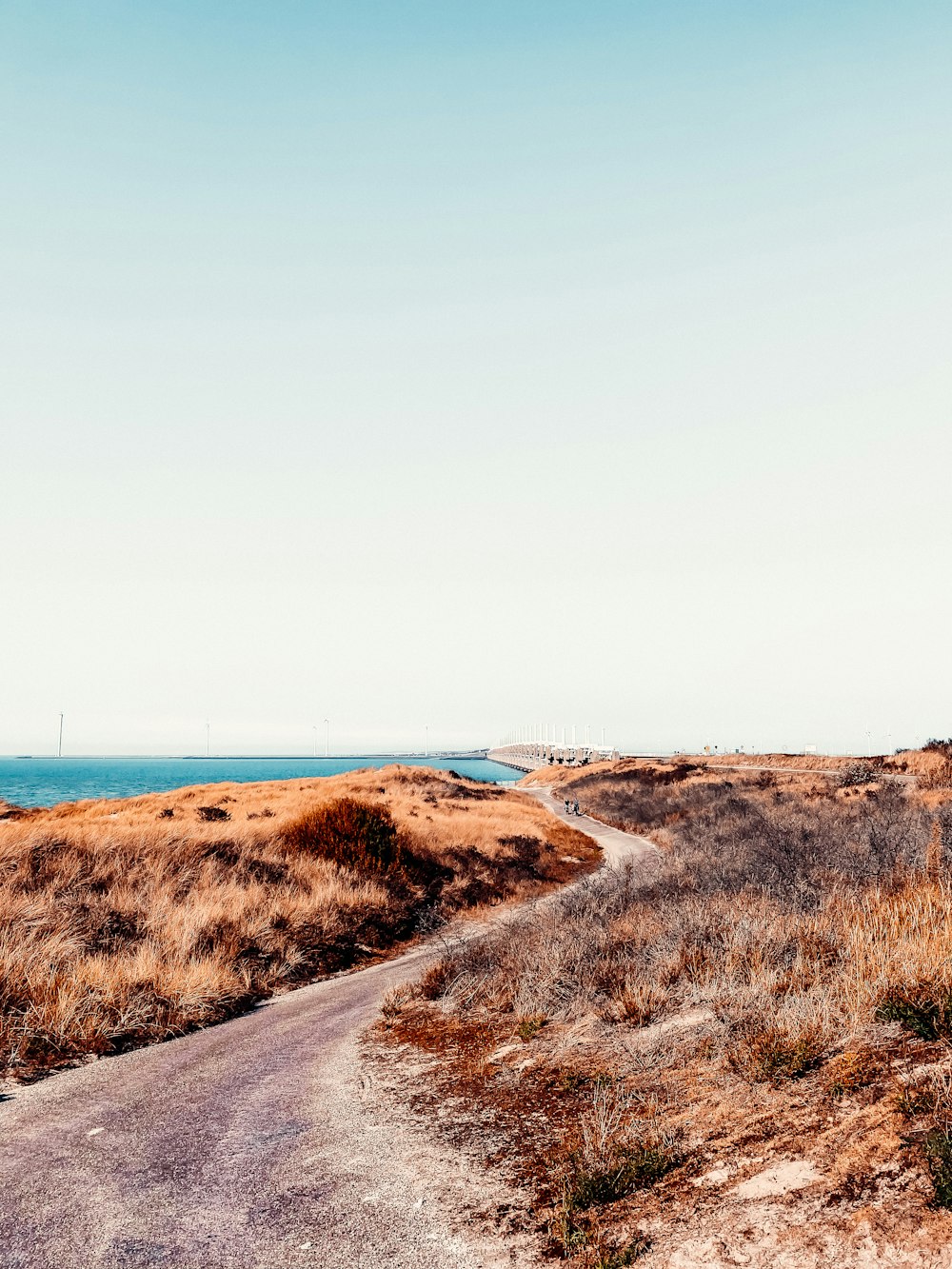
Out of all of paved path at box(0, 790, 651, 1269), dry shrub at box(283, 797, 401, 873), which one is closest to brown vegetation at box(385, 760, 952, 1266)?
paved path at box(0, 790, 651, 1269)

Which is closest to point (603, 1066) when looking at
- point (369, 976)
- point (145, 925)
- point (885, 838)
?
point (369, 976)

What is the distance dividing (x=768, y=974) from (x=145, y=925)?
11.2m

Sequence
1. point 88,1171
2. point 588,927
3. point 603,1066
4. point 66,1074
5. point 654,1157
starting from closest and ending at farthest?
point 654,1157
point 88,1171
point 603,1066
point 66,1074
point 588,927

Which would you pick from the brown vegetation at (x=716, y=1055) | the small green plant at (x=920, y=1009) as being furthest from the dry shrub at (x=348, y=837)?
the small green plant at (x=920, y=1009)

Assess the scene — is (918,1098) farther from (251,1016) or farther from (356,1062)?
(251,1016)

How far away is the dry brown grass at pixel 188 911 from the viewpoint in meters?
10.7

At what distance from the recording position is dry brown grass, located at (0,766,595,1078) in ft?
35.1

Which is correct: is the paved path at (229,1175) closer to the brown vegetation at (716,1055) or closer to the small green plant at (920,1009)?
the brown vegetation at (716,1055)

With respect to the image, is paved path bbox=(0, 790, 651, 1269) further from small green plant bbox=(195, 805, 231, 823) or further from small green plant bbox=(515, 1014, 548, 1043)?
small green plant bbox=(195, 805, 231, 823)

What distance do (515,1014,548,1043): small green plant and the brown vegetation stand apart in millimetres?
32

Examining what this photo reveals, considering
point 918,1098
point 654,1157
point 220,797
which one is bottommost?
point 220,797

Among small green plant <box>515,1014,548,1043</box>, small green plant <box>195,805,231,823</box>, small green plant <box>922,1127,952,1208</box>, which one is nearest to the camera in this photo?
small green plant <box>922,1127,952,1208</box>

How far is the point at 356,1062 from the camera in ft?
30.1

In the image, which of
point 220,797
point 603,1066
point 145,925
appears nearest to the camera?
point 603,1066
